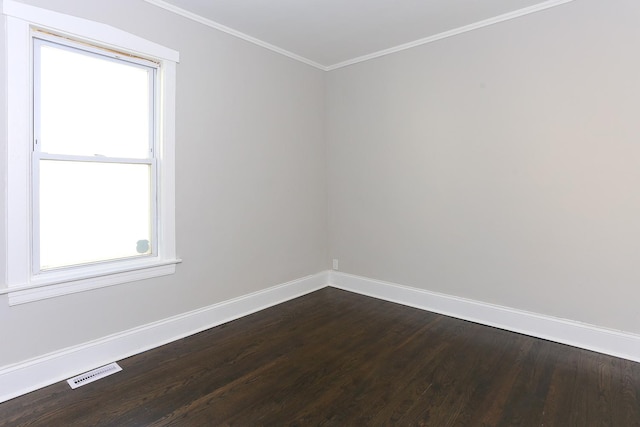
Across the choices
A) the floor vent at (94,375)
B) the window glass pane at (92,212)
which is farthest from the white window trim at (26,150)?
the floor vent at (94,375)

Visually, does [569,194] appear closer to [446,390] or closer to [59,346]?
[446,390]

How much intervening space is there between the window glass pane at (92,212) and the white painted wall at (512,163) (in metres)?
2.34

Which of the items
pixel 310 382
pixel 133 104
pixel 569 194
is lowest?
pixel 310 382

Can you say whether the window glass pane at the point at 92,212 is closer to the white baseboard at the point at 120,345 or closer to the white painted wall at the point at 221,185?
the white painted wall at the point at 221,185

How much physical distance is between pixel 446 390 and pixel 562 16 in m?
2.95

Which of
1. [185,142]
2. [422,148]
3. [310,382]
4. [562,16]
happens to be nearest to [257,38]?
[185,142]

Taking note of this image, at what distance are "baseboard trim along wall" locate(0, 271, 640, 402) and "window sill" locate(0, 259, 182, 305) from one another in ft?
1.28

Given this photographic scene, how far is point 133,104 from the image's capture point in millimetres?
2691

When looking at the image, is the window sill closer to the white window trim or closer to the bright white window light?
the white window trim

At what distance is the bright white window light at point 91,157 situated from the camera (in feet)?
7.45

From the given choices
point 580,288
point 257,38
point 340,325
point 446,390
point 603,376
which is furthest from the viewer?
point 257,38

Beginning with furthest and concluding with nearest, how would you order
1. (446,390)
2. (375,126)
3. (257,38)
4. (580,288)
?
(375,126), (257,38), (580,288), (446,390)

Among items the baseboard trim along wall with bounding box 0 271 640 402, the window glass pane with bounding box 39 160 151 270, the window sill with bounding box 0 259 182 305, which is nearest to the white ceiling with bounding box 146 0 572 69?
the window glass pane with bounding box 39 160 151 270

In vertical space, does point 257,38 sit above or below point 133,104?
above
